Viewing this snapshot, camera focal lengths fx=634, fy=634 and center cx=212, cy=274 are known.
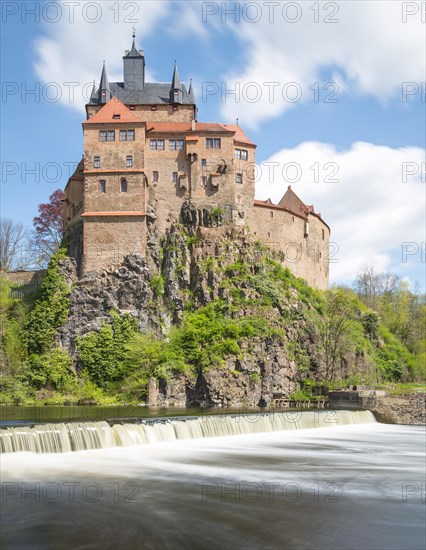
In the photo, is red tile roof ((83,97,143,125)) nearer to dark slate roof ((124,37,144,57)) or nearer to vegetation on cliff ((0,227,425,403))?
dark slate roof ((124,37,144,57))

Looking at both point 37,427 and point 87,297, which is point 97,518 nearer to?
point 37,427

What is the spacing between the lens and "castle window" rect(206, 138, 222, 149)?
67.9 meters

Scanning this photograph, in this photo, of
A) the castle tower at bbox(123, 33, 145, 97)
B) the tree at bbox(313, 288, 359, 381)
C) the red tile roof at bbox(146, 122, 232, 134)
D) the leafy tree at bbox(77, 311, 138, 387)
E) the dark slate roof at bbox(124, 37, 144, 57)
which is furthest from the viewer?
the dark slate roof at bbox(124, 37, 144, 57)

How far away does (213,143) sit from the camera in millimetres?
67938

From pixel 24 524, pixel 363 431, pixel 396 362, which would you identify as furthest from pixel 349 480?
pixel 396 362

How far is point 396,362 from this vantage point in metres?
71.9

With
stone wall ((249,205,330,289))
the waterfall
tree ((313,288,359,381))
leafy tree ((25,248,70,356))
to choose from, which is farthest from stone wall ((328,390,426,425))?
leafy tree ((25,248,70,356))

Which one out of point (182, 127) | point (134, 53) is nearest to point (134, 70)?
point (134, 53)

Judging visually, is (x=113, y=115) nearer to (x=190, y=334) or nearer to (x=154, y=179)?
(x=154, y=179)

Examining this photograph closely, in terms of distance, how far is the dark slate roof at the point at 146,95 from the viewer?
70.9m

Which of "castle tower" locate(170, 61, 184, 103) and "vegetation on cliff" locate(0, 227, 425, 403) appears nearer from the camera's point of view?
"vegetation on cliff" locate(0, 227, 425, 403)

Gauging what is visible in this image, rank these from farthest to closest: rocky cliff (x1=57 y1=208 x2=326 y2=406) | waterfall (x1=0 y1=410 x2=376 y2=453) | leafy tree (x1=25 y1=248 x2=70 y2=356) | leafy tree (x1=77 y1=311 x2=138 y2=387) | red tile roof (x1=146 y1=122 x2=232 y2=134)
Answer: red tile roof (x1=146 y1=122 x2=232 y2=134) < leafy tree (x1=25 y1=248 x2=70 y2=356) < leafy tree (x1=77 y1=311 x2=138 y2=387) < rocky cliff (x1=57 y1=208 x2=326 y2=406) < waterfall (x1=0 y1=410 x2=376 y2=453)

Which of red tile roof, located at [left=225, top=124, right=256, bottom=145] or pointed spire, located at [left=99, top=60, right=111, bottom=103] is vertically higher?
pointed spire, located at [left=99, top=60, right=111, bottom=103]

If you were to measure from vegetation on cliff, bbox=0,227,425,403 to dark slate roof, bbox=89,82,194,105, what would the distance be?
16.5 m
